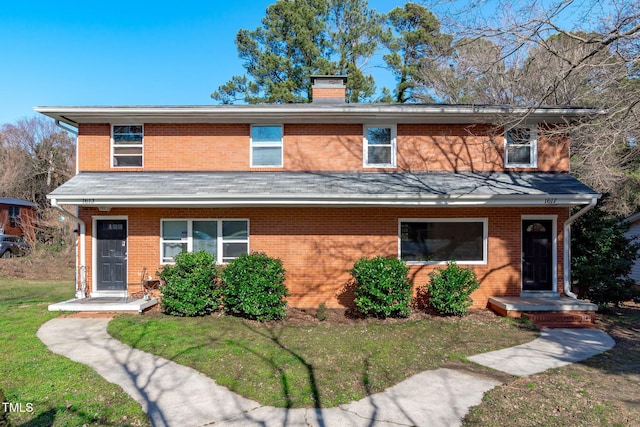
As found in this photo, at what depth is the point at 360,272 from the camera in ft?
27.6

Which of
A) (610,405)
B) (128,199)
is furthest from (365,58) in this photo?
(610,405)

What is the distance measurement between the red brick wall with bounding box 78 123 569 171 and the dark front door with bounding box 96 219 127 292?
165 cm

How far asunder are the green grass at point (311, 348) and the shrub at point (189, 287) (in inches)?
10.8

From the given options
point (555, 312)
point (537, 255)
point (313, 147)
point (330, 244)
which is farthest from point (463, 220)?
point (313, 147)

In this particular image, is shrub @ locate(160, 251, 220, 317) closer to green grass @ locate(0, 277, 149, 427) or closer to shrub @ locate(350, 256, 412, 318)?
green grass @ locate(0, 277, 149, 427)

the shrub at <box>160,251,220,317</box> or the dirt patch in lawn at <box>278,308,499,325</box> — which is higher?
the shrub at <box>160,251,220,317</box>

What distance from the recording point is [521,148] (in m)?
10.4

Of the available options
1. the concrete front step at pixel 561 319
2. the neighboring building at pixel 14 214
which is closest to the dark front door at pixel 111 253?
the concrete front step at pixel 561 319

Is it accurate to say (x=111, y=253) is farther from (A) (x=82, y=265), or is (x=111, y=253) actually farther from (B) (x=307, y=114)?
(B) (x=307, y=114)

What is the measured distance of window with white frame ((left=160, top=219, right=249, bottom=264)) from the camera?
9.66 metres

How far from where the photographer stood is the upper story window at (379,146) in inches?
407

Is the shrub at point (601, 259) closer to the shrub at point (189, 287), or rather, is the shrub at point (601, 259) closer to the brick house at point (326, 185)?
the brick house at point (326, 185)

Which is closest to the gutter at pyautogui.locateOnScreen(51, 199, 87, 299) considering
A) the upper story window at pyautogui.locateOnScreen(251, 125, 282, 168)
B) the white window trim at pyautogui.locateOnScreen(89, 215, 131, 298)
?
the white window trim at pyautogui.locateOnScreen(89, 215, 131, 298)

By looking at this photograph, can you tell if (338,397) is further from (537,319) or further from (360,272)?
(537,319)
